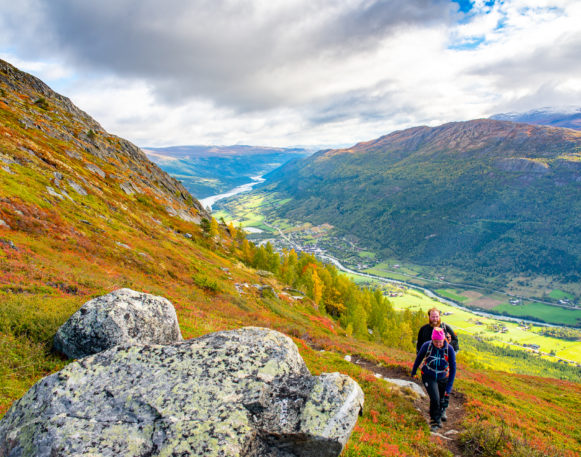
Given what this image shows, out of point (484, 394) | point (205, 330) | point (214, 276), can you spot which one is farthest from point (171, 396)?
point (214, 276)

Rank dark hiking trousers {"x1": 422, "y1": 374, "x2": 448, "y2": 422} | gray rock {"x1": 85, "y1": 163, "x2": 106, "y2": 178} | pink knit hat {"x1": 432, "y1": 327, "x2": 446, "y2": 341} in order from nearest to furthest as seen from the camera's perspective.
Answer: pink knit hat {"x1": 432, "y1": 327, "x2": 446, "y2": 341}
dark hiking trousers {"x1": 422, "y1": 374, "x2": 448, "y2": 422}
gray rock {"x1": 85, "y1": 163, "x2": 106, "y2": 178}

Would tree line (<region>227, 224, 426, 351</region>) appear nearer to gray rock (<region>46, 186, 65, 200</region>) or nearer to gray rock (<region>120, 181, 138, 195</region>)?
gray rock (<region>120, 181, 138, 195</region>)

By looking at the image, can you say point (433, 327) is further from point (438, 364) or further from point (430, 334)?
→ point (438, 364)

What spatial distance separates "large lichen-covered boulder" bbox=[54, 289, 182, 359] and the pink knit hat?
12.0 meters

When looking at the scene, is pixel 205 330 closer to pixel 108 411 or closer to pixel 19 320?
pixel 19 320

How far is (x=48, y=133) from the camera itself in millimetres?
76188

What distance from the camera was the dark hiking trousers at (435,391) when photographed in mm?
12727

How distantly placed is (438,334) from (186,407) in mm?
10662

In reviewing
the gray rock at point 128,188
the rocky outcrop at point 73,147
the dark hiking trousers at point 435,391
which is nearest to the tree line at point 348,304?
the gray rock at point 128,188

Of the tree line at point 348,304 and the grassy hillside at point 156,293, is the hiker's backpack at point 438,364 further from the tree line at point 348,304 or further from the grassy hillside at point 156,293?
the tree line at point 348,304

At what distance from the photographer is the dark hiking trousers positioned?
41.8 ft

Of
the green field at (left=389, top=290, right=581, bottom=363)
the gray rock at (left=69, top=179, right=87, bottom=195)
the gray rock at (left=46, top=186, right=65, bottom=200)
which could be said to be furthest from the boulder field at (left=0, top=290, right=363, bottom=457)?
the green field at (left=389, top=290, right=581, bottom=363)

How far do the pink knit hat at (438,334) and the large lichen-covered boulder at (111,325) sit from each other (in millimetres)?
12002

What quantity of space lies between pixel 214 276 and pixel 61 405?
122 feet
